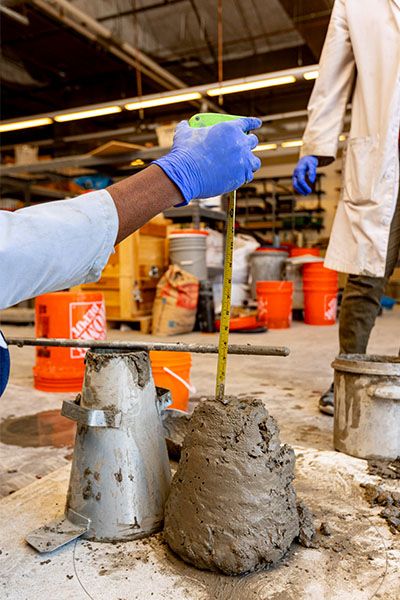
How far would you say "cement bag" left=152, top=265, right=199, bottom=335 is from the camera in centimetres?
396

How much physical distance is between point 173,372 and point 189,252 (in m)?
2.59

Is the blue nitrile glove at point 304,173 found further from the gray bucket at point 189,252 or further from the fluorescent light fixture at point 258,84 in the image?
the fluorescent light fixture at point 258,84

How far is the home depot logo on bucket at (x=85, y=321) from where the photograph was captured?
224 cm

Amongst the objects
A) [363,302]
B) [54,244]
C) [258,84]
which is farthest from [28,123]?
[54,244]

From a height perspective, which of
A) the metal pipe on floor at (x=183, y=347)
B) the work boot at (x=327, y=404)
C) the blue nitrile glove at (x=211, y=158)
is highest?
the blue nitrile glove at (x=211, y=158)

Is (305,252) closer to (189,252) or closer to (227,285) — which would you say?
(189,252)

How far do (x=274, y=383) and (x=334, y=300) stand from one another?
281cm

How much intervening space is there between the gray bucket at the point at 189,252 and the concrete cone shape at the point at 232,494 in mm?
3371

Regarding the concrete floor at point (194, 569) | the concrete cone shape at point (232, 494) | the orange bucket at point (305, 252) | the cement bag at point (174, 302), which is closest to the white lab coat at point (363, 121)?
the concrete floor at point (194, 569)

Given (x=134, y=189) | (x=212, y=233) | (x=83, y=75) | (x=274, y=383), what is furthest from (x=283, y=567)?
(x=83, y=75)

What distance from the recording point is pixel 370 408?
1347mm

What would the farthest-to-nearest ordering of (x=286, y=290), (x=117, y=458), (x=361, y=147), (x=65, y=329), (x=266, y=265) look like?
(x=266, y=265)
(x=286, y=290)
(x=65, y=329)
(x=361, y=147)
(x=117, y=458)

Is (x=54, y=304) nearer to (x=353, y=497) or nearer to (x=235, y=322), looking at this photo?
(x=353, y=497)

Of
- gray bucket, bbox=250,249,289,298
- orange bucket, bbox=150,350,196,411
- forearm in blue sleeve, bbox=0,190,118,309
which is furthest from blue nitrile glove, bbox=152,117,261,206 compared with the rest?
gray bucket, bbox=250,249,289,298
